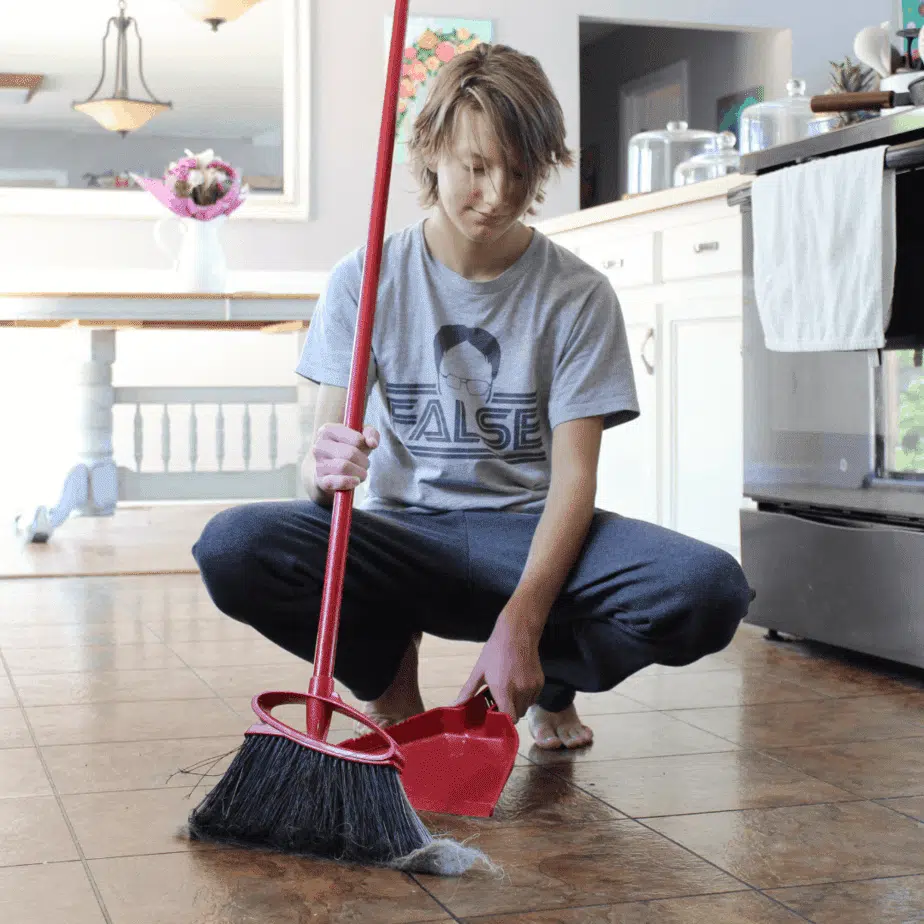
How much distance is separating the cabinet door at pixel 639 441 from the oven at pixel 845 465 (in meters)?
0.68

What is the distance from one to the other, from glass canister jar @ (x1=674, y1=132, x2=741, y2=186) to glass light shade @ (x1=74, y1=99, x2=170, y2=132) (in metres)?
1.76

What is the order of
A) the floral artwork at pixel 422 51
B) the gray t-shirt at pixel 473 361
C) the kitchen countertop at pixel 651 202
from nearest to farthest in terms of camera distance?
1. the gray t-shirt at pixel 473 361
2. the kitchen countertop at pixel 651 202
3. the floral artwork at pixel 422 51

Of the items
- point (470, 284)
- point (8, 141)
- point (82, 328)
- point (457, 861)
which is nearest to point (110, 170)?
point (8, 141)

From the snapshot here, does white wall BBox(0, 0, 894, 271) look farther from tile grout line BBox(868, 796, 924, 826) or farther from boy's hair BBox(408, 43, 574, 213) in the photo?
tile grout line BBox(868, 796, 924, 826)

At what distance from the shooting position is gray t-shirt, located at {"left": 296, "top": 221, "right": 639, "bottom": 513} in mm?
1555

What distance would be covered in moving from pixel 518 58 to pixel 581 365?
A: 34cm

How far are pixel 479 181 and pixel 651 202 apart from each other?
5.44 ft

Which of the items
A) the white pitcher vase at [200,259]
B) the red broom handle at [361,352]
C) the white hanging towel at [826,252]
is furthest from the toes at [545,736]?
the white pitcher vase at [200,259]

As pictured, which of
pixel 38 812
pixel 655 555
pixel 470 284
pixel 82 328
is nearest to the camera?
pixel 38 812

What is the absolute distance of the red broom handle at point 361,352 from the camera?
1252mm

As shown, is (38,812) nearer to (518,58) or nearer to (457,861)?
(457,861)

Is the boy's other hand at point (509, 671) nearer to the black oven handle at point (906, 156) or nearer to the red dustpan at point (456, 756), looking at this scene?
the red dustpan at point (456, 756)

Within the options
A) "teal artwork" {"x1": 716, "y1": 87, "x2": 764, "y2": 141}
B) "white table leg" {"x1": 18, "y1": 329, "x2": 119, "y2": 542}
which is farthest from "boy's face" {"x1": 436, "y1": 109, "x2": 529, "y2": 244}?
"teal artwork" {"x1": 716, "y1": 87, "x2": 764, "y2": 141}

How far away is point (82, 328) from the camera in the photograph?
142 inches
